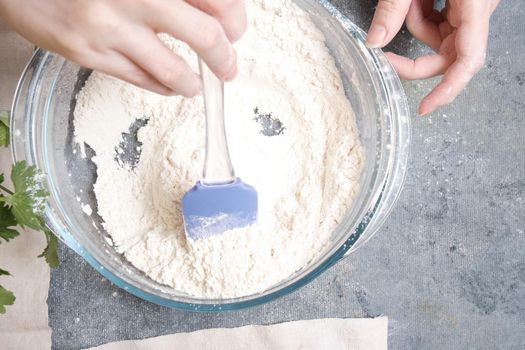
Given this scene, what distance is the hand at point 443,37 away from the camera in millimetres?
896

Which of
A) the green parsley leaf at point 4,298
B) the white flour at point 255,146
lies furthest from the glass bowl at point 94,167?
the green parsley leaf at point 4,298

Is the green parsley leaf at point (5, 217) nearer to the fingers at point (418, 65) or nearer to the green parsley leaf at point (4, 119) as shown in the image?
the green parsley leaf at point (4, 119)

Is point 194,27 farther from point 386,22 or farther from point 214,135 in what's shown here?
point 386,22

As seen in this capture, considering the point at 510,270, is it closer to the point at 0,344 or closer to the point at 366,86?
the point at 366,86

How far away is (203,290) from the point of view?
0.91m

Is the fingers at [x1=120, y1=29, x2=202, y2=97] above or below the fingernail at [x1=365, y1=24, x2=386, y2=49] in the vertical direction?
below

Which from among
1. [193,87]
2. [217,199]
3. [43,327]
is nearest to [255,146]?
[217,199]

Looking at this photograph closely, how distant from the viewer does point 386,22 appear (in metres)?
0.91

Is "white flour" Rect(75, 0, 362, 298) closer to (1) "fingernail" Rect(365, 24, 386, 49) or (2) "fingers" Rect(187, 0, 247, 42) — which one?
(1) "fingernail" Rect(365, 24, 386, 49)

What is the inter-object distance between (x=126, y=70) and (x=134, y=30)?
7 centimetres

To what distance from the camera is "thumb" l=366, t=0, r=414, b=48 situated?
0.90 metres

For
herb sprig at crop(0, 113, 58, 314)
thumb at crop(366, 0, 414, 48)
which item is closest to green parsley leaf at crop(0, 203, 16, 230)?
herb sprig at crop(0, 113, 58, 314)

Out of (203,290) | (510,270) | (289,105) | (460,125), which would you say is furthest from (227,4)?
(510,270)

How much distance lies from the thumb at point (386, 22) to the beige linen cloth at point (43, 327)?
50 cm
